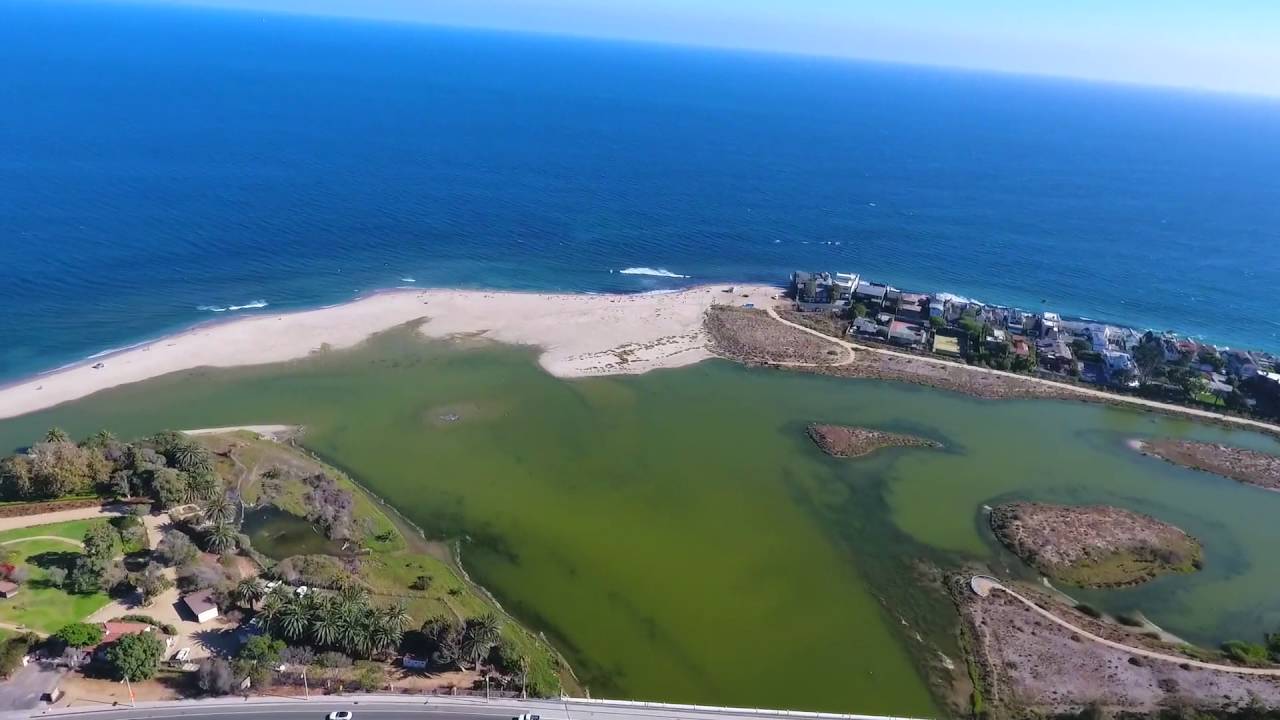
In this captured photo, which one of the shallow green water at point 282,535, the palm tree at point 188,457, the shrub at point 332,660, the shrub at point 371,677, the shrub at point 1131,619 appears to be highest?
the palm tree at point 188,457

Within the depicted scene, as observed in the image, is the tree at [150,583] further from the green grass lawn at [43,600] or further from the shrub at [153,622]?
the green grass lawn at [43,600]

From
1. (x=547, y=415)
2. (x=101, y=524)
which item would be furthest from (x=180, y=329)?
(x=547, y=415)

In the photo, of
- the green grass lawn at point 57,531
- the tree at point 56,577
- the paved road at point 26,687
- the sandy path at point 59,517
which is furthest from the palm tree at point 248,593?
the sandy path at point 59,517

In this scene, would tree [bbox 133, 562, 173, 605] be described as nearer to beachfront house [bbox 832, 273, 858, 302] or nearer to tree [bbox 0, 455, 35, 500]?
tree [bbox 0, 455, 35, 500]

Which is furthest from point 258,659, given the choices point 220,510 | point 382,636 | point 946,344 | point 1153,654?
point 946,344

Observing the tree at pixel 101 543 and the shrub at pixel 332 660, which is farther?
the tree at pixel 101 543

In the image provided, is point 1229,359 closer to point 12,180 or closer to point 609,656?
point 609,656

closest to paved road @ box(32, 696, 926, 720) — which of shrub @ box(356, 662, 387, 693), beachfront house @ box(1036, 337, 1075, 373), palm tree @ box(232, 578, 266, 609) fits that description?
shrub @ box(356, 662, 387, 693)
